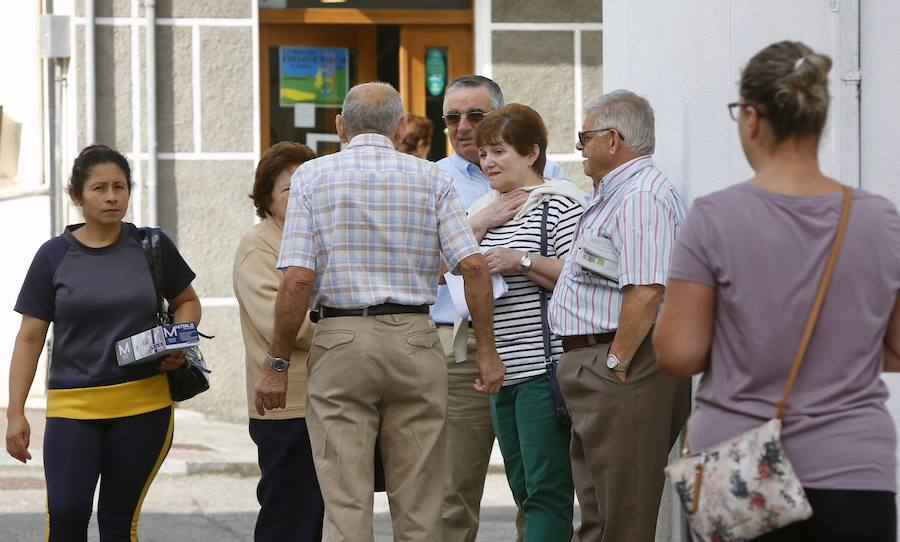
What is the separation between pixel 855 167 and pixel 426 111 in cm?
764

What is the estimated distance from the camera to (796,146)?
3.29 m

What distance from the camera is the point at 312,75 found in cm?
1220

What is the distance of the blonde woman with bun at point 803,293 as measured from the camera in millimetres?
3232

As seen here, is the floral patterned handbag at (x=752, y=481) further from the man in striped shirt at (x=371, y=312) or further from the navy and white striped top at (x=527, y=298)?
the navy and white striped top at (x=527, y=298)

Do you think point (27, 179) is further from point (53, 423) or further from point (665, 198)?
point (665, 198)

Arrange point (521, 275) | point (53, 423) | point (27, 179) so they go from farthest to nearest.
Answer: point (27, 179) < point (521, 275) < point (53, 423)

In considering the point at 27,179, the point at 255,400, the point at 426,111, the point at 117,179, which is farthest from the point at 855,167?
the point at 27,179

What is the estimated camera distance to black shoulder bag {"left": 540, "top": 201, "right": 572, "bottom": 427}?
552 centimetres

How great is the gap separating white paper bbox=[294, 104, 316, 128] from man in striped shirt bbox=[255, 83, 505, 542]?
7.00 metres

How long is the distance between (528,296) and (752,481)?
2560 millimetres

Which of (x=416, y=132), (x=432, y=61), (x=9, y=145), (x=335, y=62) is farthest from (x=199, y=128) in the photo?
(x=416, y=132)

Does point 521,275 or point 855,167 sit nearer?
point 855,167

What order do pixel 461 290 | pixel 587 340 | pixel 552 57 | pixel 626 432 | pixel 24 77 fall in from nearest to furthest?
pixel 626 432 < pixel 587 340 < pixel 461 290 < pixel 552 57 < pixel 24 77

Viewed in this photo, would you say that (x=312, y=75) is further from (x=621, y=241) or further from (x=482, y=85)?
(x=621, y=241)
